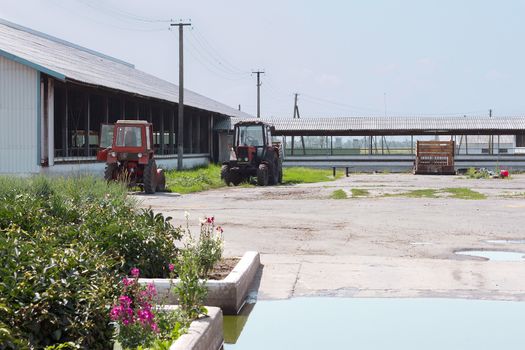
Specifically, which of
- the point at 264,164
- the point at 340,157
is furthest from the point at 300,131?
the point at 264,164

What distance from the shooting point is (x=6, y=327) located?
4.11 m

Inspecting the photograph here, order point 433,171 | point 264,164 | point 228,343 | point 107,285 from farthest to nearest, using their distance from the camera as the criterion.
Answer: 1. point 433,171
2. point 264,164
3. point 228,343
4. point 107,285

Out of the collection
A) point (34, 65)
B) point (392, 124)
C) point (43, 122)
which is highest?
point (34, 65)

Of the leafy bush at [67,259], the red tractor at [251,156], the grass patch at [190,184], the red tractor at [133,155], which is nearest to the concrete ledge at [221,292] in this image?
the leafy bush at [67,259]

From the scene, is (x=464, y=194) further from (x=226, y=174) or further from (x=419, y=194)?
(x=226, y=174)

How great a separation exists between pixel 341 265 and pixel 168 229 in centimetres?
279

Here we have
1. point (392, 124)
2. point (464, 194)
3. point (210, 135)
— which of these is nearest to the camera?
point (464, 194)

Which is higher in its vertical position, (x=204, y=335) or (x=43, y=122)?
(x=43, y=122)

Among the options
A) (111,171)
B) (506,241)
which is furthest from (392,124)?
(506,241)

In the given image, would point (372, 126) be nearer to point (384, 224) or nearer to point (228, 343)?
point (384, 224)

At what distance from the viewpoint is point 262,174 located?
30.8m

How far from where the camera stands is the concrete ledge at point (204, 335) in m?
5.08

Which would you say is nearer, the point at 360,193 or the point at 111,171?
the point at 111,171

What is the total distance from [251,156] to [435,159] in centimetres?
2042
